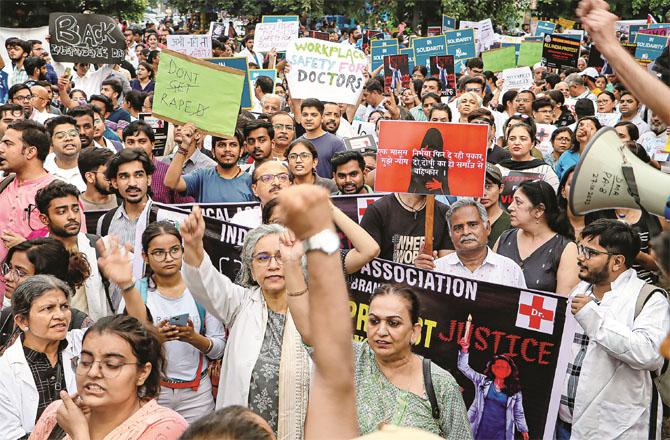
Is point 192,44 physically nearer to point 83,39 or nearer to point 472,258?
point 83,39

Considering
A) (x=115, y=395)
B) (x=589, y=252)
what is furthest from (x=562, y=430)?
(x=115, y=395)

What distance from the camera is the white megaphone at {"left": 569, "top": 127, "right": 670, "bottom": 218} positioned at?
2934 mm

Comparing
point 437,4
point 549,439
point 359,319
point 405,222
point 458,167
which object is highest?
point 437,4

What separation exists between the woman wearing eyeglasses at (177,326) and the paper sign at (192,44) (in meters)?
9.96

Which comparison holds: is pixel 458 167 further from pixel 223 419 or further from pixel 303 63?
pixel 303 63

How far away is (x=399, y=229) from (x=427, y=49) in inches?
397

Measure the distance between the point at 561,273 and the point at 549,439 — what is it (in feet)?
3.76

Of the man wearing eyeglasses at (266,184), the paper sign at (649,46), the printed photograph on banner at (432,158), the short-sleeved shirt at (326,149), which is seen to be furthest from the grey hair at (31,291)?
the paper sign at (649,46)

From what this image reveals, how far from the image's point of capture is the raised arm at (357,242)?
4.44 metres

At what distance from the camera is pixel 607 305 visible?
4.28 meters

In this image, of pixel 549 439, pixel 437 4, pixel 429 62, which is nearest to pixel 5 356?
pixel 549 439

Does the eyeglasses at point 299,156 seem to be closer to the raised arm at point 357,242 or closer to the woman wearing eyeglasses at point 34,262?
the raised arm at point 357,242

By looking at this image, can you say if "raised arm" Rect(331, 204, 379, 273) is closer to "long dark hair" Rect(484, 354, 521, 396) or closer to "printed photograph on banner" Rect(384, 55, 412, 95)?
"long dark hair" Rect(484, 354, 521, 396)

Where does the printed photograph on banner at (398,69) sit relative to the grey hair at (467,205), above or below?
above
